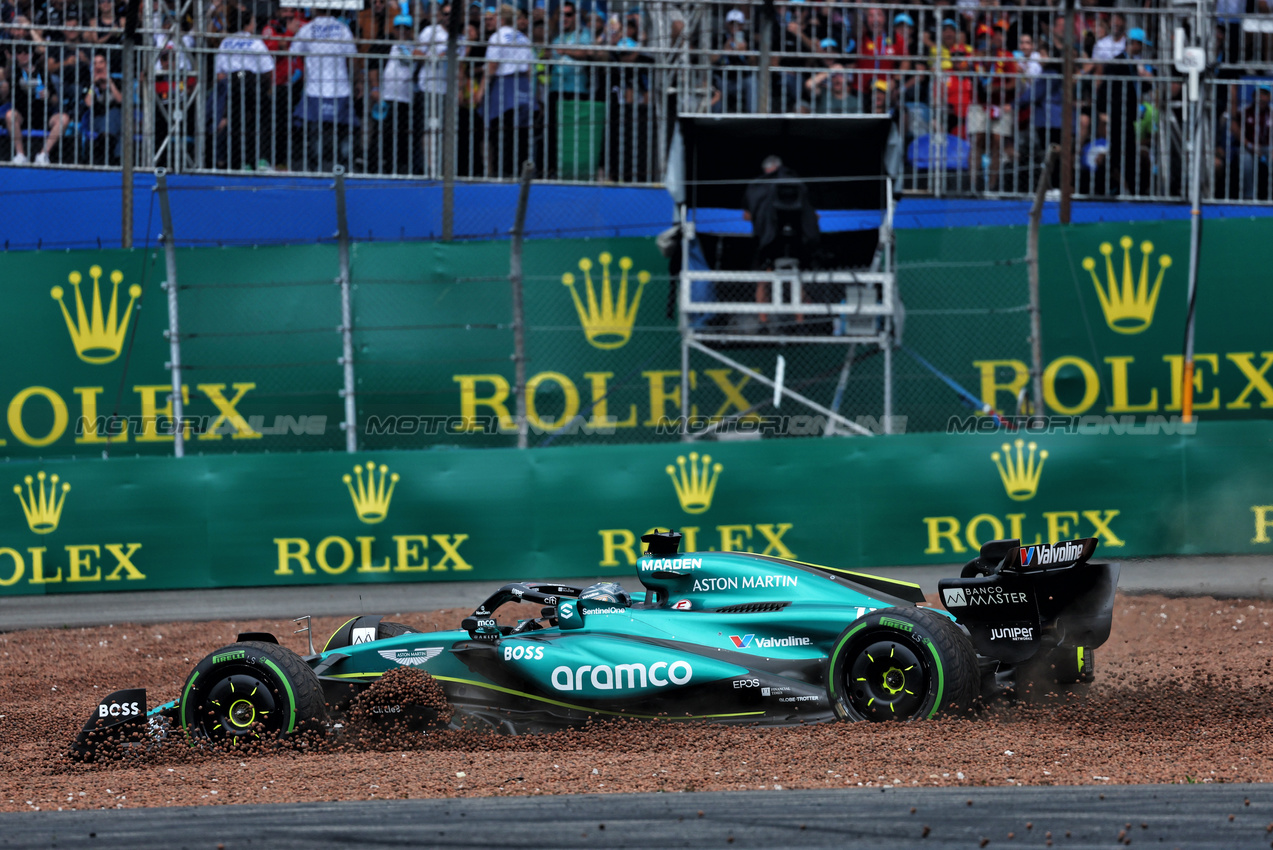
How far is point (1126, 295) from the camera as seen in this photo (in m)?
11.5

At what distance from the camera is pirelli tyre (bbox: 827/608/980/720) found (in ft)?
20.9

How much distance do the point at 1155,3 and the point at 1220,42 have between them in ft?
2.46

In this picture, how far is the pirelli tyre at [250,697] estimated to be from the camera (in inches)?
261

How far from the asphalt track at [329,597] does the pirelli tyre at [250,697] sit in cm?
355

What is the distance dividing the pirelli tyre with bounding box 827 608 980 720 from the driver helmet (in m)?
1.19

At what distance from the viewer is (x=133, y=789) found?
5918 mm

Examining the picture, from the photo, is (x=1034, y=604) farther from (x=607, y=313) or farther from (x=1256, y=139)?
(x=1256, y=139)

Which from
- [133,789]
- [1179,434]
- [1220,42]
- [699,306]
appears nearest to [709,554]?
[133,789]

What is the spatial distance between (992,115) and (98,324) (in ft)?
26.0

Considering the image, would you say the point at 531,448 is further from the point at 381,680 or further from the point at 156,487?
the point at 381,680

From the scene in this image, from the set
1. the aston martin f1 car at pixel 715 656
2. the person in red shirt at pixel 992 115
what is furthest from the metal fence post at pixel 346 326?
the person in red shirt at pixel 992 115

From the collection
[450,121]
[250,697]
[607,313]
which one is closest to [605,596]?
[250,697]

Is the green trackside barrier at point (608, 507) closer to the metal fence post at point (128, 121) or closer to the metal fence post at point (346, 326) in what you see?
the metal fence post at point (346, 326)

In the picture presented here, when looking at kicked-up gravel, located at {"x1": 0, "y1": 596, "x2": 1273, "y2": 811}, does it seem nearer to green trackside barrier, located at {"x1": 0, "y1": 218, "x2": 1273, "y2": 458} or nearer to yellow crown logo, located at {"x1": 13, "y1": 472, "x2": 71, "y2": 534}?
yellow crown logo, located at {"x1": 13, "y1": 472, "x2": 71, "y2": 534}
